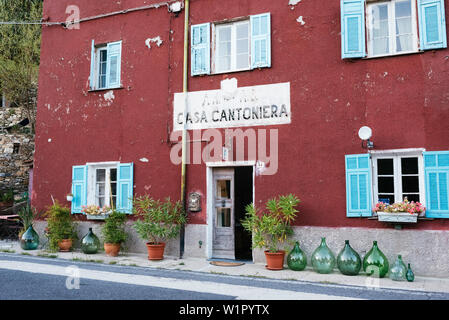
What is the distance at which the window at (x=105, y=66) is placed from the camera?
416 inches

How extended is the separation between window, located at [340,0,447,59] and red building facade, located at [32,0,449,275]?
0.07 ft

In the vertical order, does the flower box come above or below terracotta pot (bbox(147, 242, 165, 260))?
above

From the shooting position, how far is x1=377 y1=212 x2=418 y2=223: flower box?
6980 mm

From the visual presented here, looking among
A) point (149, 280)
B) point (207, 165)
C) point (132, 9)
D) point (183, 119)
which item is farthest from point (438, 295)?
point (132, 9)

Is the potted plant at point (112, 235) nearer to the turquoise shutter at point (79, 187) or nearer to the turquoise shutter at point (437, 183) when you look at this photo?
the turquoise shutter at point (79, 187)

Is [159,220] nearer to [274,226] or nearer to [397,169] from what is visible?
[274,226]

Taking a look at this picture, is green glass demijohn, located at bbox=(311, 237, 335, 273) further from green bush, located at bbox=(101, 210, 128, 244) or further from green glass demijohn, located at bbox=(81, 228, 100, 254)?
green glass demijohn, located at bbox=(81, 228, 100, 254)

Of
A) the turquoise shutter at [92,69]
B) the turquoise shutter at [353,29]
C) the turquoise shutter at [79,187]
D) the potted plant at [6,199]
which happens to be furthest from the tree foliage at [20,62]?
the turquoise shutter at [353,29]

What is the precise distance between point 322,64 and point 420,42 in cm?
184

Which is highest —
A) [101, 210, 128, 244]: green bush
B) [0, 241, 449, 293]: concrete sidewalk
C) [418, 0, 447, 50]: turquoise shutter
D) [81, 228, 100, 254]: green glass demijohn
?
[418, 0, 447, 50]: turquoise shutter

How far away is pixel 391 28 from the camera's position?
7.88m

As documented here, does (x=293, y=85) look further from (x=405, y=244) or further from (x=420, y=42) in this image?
(x=405, y=244)

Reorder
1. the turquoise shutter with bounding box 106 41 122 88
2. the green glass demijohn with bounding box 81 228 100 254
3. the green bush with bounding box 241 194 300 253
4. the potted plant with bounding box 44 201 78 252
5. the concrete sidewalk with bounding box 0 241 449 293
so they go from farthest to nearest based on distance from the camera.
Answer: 1. the turquoise shutter with bounding box 106 41 122 88
2. the potted plant with bounding box 44 201 78 252
3. the green glass demijohn with bounding box 81 228 100 254
4. the green bush with bounding box 241 194 300 253
5. the concrete sidewalk with bounding box 0 241 449 293

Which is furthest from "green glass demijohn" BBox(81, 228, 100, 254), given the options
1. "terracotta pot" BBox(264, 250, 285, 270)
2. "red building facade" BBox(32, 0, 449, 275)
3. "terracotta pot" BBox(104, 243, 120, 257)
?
"terracotta pot" BBox(264, 250, 285, 270)
